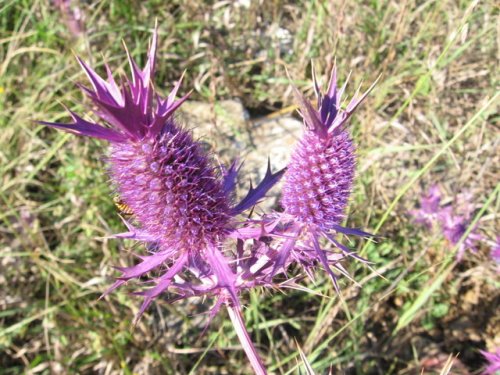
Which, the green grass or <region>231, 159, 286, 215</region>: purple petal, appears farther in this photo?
the green grass

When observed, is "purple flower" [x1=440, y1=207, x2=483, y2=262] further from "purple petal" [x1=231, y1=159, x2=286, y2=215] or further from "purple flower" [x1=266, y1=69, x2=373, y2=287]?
"purple petal" [x1=231, y1=159, x2=286, y2=215]

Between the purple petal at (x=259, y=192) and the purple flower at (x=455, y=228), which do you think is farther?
the purple flower at (x=455, y=228)

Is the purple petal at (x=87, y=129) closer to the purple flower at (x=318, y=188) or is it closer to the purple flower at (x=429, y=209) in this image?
the purple flower at (x=318, y=188)

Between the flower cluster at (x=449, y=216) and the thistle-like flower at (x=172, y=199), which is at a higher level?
the thistle-like flower at (x=172, y=199)

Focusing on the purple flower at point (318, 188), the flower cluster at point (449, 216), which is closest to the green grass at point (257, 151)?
the flower cluster at point (449, 216)

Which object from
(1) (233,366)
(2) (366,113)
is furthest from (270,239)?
(2) (366,113)

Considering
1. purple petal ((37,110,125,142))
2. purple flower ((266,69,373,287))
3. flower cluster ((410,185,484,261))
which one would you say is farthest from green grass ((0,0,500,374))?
purple petal ((37,110,125,142))

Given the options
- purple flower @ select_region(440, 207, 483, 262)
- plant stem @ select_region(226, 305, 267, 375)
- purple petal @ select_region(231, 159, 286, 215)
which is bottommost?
purple flower @ select_region(440, 207, 483, 262)
